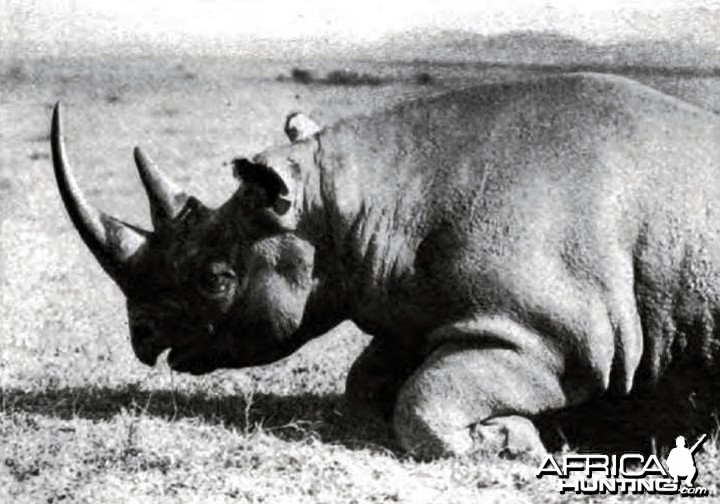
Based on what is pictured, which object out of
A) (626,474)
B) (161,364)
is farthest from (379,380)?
(161,364)

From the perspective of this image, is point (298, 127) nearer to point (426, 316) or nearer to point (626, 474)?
point (426, 316)

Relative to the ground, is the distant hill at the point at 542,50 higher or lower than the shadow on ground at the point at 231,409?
higher

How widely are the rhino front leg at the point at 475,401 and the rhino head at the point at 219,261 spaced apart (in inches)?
34.4

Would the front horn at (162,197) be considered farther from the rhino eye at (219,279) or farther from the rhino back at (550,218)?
the rhino back at (550,218)

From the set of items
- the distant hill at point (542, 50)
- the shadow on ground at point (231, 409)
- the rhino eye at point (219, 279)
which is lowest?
the shadow on ground at point (231, 409)

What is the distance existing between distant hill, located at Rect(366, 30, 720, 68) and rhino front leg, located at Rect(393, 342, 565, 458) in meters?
9.37

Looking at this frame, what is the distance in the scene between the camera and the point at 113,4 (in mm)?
19109

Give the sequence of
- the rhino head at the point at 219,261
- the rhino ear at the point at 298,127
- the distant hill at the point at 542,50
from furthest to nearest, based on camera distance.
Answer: the distant hill at the point at 542,50, the rhino ear at the point at 298,127, the rhino head at the point at 219,261

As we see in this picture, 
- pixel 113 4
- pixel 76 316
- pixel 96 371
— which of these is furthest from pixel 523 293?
pixel 113 4

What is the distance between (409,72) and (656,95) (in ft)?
30.6

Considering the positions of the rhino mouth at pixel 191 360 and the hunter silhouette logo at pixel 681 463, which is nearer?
the hunter silhouette logo at pixel 681 463

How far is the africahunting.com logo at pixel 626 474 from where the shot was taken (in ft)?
24.6

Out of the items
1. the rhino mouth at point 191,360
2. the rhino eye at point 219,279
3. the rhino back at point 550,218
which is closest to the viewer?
the rhino back at point 550,218

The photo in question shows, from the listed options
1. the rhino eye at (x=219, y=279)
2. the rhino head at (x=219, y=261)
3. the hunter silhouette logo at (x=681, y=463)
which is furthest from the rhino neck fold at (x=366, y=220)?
the hunter silhouette logo at (x=681, y=463)
